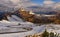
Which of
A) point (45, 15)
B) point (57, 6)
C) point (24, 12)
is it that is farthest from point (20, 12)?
point (57, 6)

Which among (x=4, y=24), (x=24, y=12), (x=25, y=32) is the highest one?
(x=24, y=12)

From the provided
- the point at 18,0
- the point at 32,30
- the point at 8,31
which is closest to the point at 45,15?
the point at 32,30

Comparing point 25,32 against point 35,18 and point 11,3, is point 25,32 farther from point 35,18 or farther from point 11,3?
point 11,3

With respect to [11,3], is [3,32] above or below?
below

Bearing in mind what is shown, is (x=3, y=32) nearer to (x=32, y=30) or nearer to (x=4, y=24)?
(x=4, y=24)

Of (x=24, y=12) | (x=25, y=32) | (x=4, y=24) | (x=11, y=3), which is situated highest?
(x=11, y=3)

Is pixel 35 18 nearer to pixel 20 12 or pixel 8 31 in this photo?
pixel 20 12

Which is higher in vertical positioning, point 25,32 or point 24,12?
point 24,12
